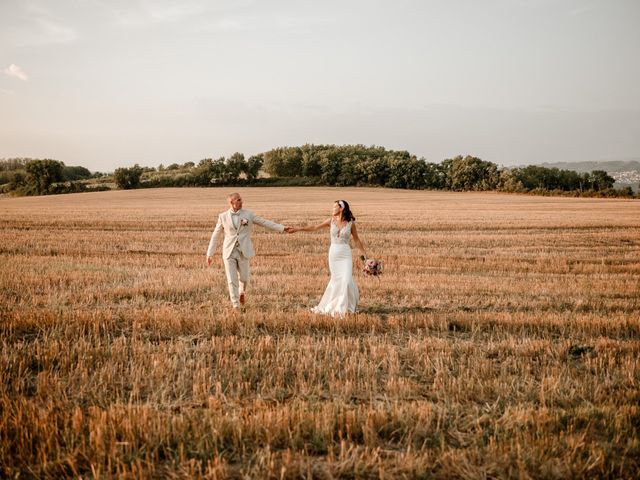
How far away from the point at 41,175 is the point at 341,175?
193 feet

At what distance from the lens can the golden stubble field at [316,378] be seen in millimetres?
4012

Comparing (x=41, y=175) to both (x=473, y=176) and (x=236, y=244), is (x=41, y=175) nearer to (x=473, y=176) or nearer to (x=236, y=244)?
(x=473, y=176)

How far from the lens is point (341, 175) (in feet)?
313

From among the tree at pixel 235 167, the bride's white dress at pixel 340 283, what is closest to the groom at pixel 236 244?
the bride's white dress at pixel 340 283

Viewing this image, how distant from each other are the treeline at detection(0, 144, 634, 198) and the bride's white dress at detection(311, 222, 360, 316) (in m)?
80.4

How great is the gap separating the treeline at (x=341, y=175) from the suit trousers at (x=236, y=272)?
8114 cm

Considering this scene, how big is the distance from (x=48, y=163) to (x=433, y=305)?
318 feet

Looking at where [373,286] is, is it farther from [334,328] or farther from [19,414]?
[19,414]

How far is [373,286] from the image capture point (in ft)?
38.2

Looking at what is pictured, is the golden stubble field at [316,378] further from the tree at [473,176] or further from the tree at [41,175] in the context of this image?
the tree at [41,175]

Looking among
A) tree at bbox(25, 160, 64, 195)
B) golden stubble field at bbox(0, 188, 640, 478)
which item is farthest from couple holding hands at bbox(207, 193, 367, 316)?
tree at bbox(25, 160, 64, 195)

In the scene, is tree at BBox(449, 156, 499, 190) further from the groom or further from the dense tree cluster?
the groom

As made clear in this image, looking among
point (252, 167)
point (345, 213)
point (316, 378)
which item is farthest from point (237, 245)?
point (252, 167)

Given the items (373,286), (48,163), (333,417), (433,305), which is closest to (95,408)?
(333,417)
